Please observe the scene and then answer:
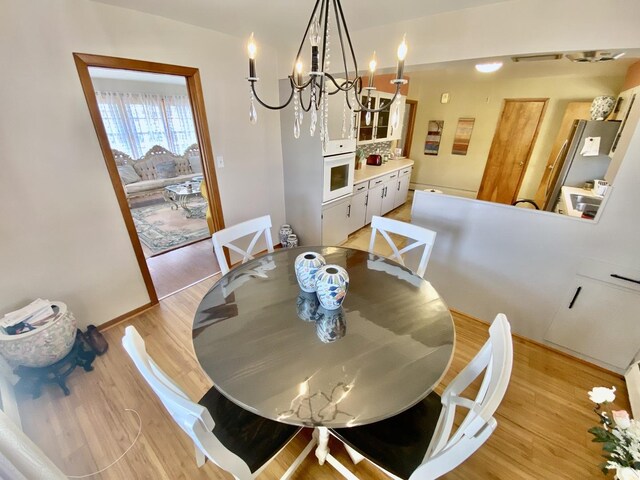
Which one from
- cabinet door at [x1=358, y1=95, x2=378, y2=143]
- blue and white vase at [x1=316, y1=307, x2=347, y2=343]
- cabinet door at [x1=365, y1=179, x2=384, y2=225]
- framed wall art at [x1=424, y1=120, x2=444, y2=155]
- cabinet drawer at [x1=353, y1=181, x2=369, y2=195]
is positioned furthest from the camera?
framed wall art at [x1=424, y1=120, x2=444, y2=155]

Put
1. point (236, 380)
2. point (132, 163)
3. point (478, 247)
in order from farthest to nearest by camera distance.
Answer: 1. point (132, 163)
2. point (478, 247)
3. point (236, 380)

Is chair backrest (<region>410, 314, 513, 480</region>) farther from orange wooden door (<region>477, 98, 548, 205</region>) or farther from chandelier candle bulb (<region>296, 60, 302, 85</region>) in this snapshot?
orange wooden door (<region>477, 98, 548, 205</region>)

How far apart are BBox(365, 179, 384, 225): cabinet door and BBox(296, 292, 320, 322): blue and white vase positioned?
111 inches

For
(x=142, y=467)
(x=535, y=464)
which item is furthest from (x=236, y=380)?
(x=535, y=464)

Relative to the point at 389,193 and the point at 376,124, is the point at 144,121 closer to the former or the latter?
the point at 376,124

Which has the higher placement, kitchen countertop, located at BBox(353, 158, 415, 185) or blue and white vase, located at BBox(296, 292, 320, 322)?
kitchen countertop, located at BBox(353, 158, 415, 185)

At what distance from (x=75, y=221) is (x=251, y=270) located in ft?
4.74

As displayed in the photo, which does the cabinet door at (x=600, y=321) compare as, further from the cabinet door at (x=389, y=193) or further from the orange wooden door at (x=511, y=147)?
the orange wooden door at (x=511, y=147)

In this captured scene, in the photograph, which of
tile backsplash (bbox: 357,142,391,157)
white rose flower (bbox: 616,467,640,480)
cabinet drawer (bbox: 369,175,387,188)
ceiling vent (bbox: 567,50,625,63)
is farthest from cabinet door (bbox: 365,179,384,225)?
white rose flower (bbox: 616,467,640,480)

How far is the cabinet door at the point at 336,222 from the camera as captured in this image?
3199mm

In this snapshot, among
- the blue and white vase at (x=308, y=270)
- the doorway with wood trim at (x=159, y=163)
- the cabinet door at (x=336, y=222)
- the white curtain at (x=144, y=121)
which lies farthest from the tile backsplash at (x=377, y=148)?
the blue and white vase at (x=308, y=270)

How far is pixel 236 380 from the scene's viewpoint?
938 mm

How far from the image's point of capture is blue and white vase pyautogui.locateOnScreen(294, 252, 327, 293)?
128 cm

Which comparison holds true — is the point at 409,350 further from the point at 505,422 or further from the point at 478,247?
the point at 478,247
